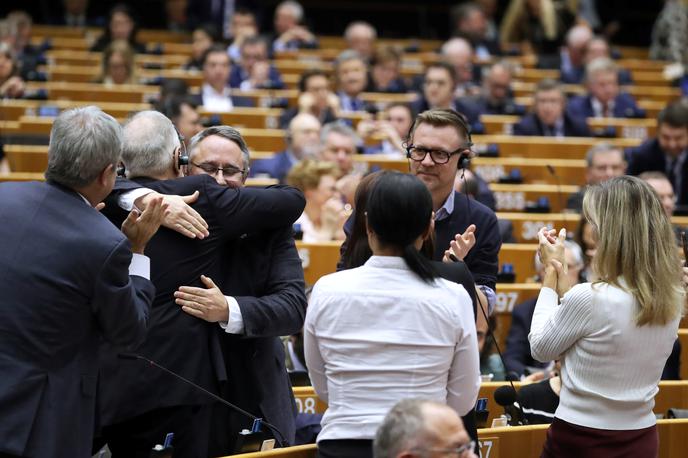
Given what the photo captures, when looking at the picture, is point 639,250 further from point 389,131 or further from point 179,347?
point 389,131

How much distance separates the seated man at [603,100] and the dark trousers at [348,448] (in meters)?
7.67

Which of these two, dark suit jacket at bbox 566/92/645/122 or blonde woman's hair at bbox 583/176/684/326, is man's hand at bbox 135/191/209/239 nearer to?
blonde woman's hair at bbox 583/176/684/326

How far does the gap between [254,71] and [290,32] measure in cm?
196

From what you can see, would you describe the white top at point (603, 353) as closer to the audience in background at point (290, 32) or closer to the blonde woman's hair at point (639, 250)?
the blonde woman's hair at point (639, 250)

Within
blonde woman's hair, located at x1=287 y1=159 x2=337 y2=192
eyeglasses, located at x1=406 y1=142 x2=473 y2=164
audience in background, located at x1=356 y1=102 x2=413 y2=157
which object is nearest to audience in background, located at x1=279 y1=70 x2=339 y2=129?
audience in background, located at x1=356 y1=102 x2=413 y2=157

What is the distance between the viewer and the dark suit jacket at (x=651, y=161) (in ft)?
24.9

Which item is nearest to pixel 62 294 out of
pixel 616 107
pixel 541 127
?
pixel 541 127

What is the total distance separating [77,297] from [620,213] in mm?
1332

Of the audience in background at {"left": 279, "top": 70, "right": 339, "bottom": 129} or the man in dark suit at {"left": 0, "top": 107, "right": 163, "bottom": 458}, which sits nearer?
the man in dark suit at {"left": 0, "top": 107, "right": 163, "bottom": 458}

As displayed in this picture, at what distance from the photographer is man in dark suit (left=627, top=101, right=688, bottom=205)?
7.54 metres

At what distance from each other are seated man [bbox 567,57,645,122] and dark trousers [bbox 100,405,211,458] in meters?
7.33

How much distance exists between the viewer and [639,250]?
2.91 meters

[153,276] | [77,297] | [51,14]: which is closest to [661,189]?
[153,276]

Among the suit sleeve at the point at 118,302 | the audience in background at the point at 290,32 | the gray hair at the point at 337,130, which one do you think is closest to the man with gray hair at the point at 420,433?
the suit sleeve at the point at 118,302
